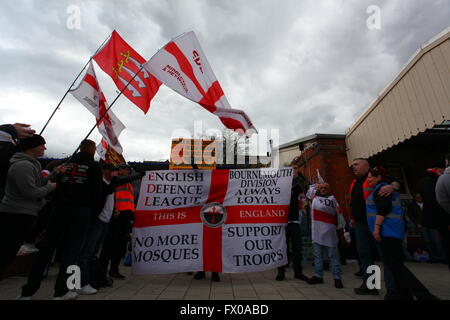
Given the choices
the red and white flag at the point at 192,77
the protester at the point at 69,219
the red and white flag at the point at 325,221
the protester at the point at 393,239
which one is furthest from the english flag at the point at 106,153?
the protester at the point at 393,239

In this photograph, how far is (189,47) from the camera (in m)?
4.61

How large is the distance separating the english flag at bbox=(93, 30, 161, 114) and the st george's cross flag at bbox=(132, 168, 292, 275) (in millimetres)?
1700

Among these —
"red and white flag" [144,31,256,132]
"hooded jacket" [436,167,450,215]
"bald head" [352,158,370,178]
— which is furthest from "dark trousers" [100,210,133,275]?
"hooded jacket" [436,167,450,215]

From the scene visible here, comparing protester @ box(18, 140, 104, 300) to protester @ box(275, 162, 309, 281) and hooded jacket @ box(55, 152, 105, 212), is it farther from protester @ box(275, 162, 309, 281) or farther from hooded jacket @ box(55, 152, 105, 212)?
protester @ box(275, 162, 309, 281)

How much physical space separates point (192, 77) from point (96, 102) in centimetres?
182

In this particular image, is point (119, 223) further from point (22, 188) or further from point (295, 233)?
point (295, 233)

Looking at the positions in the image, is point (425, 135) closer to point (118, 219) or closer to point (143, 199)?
point (143, 199)

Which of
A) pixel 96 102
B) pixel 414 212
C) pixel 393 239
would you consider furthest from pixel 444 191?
pixel 414 212

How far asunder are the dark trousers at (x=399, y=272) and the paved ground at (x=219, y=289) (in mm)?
543

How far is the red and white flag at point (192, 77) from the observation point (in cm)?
419

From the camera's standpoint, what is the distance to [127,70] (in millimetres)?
4855

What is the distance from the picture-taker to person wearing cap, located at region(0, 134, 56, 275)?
239 centimetres
